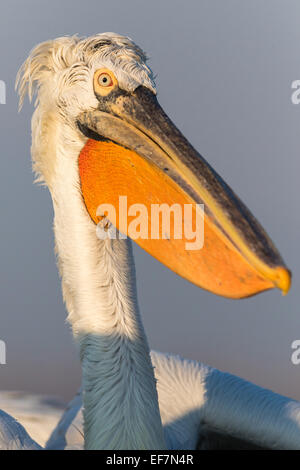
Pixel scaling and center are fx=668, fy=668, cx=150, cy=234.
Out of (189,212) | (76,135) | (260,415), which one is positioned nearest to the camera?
(189,212)

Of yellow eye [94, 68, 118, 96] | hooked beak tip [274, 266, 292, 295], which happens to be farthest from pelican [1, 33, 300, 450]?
hooked beak tip [274, 266, 292, 295]

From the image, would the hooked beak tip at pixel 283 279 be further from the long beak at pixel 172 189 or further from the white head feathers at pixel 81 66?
the white head feathers at pixel 81 66

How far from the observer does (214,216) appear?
2.07m

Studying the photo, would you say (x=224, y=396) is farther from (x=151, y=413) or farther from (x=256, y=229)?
(x=256, y=229)

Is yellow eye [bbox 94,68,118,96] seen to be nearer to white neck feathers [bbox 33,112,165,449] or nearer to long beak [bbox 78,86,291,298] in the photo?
long beak [bbox 78,86,291,298]

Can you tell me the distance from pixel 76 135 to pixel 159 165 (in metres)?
0.42

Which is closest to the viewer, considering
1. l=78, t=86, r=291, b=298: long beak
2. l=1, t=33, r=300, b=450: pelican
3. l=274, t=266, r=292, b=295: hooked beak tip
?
l=274, t=266, r=292, b=295: hooked beak tip

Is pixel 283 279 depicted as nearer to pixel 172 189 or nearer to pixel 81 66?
pixel 172 189

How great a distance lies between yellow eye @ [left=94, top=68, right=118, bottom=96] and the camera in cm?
243

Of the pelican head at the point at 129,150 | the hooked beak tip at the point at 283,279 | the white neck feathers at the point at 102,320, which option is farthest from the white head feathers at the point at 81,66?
the hooked beak tip at the point at 283,279

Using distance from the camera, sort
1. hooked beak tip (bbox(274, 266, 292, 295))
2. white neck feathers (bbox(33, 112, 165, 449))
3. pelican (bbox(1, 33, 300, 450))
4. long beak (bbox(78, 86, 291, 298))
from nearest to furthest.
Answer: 1. hooked beak tip (bbox(274, 266, 292, 295))
2. long beak (bbox(78, 86, 291, 298))
3. pelican (bbox(1, 33, 300, 450))
4. white neck feathers (bbox(33, 112, 165, 449))

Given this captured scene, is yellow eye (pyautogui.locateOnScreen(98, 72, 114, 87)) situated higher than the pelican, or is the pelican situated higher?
→ yellow eye (pyautogui.locateOnScreen(98, 72, 114, 87))

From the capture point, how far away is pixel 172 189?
2.25 metres
